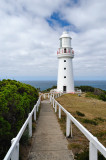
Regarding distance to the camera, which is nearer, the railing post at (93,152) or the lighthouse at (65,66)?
the railing post at (93,152)

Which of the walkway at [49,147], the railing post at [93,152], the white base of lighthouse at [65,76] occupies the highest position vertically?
the white base of lighthouse at [65,76]

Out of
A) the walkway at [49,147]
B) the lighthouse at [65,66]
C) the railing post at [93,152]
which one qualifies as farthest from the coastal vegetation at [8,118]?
the lighthouse at [65,66]

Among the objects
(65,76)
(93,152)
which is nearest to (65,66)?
(65,76)

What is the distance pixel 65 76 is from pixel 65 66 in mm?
1912

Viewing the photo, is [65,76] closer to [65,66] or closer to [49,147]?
[65,66]

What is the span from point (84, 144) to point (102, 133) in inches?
72.7

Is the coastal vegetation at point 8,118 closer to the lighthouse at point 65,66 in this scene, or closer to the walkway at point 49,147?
the walkway at point 49,147

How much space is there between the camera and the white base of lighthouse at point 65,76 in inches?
1052

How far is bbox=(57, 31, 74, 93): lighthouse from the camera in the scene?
26.7 meters

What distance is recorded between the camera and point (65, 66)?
2706 cm

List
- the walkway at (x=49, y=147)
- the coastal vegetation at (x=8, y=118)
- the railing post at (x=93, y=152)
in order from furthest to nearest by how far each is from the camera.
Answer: the walkway at (x=49, y=147), the coastal vegetation at (x=8, y=118), the railing post at (x=93, y=152)

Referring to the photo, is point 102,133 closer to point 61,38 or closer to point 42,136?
point 42,136

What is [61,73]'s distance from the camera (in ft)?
89.1

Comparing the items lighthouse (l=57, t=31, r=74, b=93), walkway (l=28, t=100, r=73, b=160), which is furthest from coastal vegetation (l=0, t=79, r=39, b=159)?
lighthouse (l=57, t=31, r=74, b=93)
